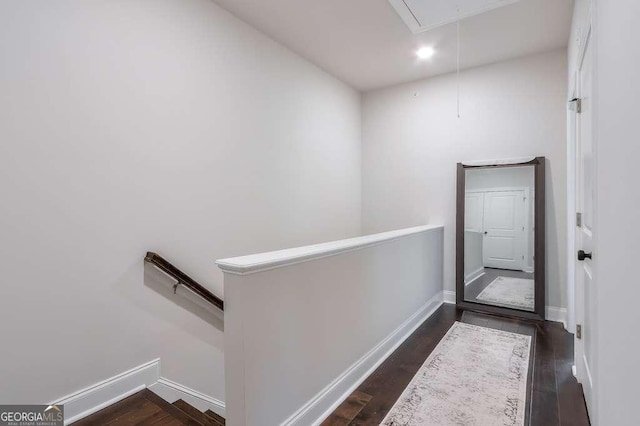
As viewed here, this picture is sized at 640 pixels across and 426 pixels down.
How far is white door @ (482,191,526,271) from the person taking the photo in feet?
12.0

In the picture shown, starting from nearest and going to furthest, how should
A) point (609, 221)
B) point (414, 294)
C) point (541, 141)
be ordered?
1. point (609, 221)
2. point (414, 294)
3. point (541, 141)

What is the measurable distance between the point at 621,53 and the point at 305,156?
2963 millimetres

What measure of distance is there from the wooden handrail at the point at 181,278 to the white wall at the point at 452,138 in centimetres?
281

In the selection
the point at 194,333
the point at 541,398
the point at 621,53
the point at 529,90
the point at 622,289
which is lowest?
the point at 541,398

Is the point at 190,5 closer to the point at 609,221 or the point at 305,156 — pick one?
the point at 305,156

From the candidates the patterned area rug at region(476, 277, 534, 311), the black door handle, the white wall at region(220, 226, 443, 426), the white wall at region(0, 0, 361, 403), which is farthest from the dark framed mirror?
the white wall at region(0, 0, 361, 403)

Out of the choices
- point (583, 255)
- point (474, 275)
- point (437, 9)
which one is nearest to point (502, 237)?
point (474, 275)

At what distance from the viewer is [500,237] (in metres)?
3.80

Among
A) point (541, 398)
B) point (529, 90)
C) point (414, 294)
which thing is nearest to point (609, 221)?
point (541, 398)

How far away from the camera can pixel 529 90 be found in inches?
141

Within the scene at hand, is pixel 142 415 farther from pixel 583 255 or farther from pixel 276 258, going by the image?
pixel 583 255

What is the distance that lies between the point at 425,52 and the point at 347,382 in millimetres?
3368

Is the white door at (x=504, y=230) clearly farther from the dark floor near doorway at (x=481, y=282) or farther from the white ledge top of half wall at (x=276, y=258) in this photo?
the white ledge top of half wall at (x=276, y=258)

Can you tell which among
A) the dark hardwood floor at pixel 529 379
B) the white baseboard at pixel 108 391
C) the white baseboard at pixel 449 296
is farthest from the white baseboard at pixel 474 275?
the white baseboard at pixel 108 391
